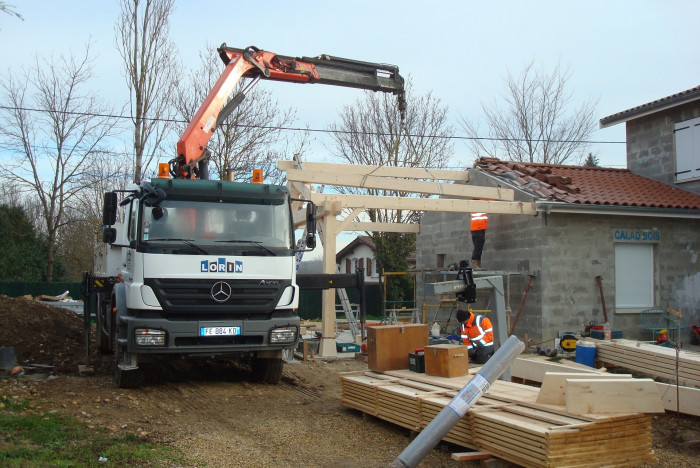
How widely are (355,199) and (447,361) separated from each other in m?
6.13

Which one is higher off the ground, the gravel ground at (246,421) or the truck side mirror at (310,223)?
the truck side mirror at (310,223)

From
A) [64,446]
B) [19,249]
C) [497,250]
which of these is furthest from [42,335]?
[19,249]

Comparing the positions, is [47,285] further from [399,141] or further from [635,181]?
[635,181]

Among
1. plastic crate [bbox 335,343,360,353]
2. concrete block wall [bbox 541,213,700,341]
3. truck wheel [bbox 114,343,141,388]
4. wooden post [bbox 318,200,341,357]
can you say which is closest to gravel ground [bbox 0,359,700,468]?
truck wheel [bbox 114,343,141,388]

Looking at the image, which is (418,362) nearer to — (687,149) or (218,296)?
(218,296)

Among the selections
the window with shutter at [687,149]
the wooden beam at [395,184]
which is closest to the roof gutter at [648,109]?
the window with shutter at [687,149]

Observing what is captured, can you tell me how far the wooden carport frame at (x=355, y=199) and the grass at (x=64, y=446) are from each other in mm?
6463

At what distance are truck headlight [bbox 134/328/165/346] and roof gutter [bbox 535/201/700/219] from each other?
29.6 feet

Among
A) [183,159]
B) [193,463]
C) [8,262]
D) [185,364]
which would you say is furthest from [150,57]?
[193,463]

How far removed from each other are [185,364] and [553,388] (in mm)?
7143

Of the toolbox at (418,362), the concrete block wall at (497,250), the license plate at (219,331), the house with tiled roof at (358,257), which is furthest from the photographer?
the house with tiled roof at (358,257)

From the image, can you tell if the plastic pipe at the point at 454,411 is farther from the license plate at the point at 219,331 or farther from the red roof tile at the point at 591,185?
the red roof tile at the point at 591,185

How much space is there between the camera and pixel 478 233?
50.4ft

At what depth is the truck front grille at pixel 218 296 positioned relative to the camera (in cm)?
813
